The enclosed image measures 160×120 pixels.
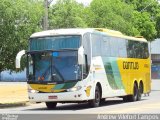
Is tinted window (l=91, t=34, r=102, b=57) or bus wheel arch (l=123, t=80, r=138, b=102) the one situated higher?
tinted window (l=91, t=34, r=102, b=57)

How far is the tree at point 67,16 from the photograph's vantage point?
45.6 m

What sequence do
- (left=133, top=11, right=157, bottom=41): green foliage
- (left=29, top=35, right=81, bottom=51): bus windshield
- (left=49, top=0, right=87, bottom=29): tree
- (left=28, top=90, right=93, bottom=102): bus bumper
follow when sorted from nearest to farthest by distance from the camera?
(left=28, top=90, right=93, bottom=102): bus bumper, (left=29, top=35, right=81, bottom=51): bus windshield, (left=49, top=0, right=87, bottom=29): tree, (left=133, top=11, right=157, bottom=41): green foliage

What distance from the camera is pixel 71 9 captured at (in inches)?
1826

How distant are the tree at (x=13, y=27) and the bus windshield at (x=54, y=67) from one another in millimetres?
3646

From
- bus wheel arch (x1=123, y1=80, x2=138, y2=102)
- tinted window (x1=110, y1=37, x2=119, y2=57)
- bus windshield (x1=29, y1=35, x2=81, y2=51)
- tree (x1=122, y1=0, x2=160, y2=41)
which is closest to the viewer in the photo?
bus windshield (x1=29, y1=35, x2=81, y2=51)

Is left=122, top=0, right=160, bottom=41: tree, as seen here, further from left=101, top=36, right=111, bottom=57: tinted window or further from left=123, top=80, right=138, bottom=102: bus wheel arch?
left=101, top=36, right=111, bottom=57: tinted window

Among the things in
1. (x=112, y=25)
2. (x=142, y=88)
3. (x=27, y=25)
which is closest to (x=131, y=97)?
(x=142, y=88)

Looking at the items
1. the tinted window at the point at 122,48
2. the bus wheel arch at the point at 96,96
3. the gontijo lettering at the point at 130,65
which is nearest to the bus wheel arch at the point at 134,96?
the gontijo lettering at the point at 130,65

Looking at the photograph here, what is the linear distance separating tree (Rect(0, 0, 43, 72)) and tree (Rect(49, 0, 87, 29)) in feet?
51.2

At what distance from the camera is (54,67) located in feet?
81.8

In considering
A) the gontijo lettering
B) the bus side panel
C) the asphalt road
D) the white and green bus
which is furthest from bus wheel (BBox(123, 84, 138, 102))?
the white and green bus

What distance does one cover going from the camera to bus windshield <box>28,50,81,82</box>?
2466 centimetres

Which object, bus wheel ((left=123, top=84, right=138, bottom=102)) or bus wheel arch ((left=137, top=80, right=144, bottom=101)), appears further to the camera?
bus wheel arch ((left=137, top=80, right=144, bottom=101))

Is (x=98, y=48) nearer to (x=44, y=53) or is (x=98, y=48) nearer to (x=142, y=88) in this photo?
(x=44, y=53)
